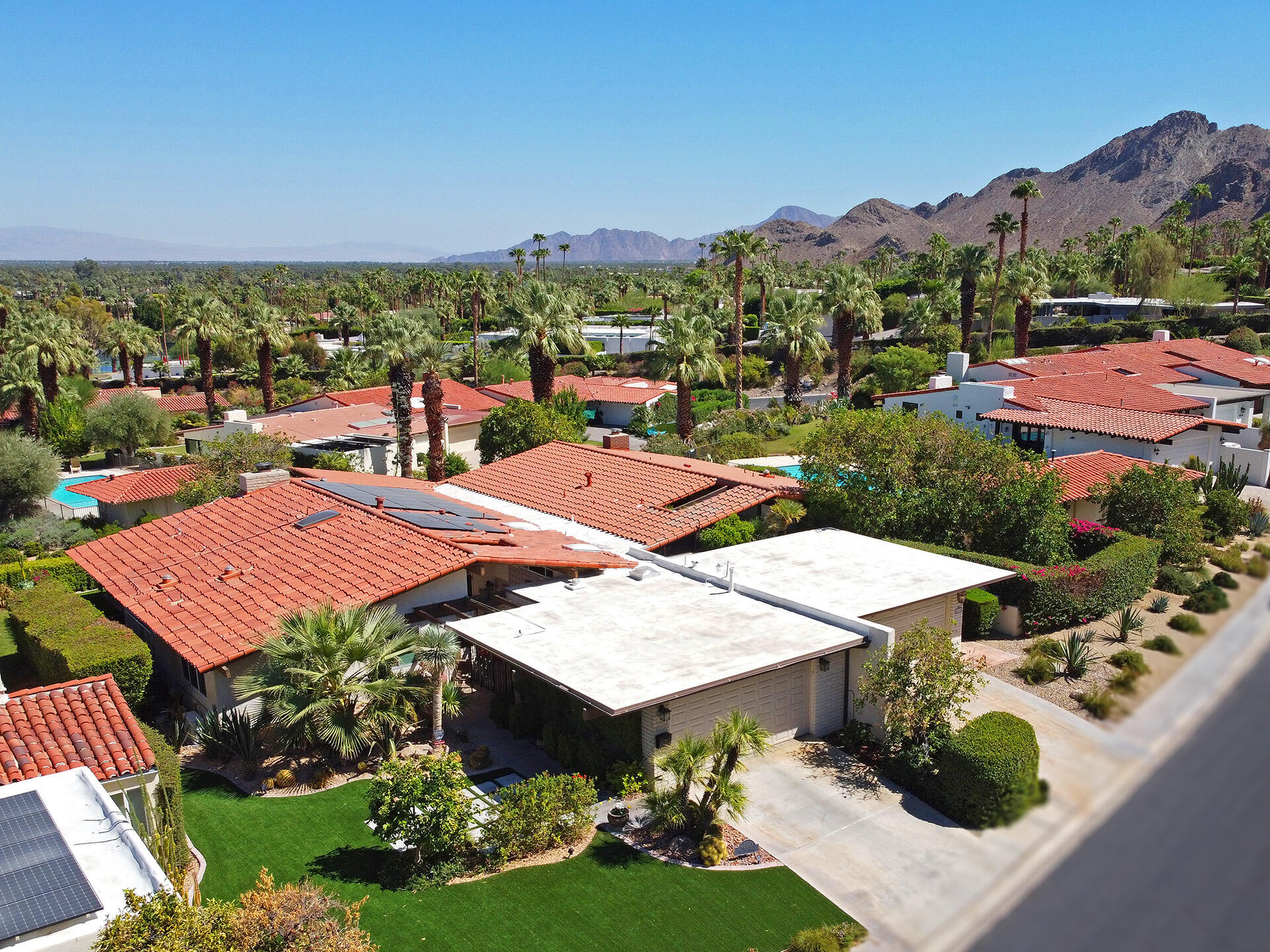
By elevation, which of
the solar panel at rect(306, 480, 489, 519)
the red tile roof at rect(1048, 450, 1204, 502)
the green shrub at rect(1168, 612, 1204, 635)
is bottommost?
the solar panel at rect(306, 480, 489, 519)

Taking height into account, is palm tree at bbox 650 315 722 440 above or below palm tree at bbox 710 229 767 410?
below

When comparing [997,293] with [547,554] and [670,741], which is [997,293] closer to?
[547,554]

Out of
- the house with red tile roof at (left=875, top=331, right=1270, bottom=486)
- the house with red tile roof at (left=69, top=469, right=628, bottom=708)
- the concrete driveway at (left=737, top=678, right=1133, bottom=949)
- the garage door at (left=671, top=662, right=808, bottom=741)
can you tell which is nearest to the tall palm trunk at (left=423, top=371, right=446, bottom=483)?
the house with red tile roof at (left=69, top=469, right=628, bottom=708)

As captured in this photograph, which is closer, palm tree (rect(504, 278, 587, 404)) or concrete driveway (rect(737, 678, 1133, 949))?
concrete driveway (rect(737, 678, 1133, 949))

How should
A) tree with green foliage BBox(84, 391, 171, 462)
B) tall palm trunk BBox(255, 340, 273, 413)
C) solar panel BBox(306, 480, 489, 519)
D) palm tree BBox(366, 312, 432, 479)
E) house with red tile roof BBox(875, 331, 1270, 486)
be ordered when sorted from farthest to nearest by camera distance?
tall palm trunk BBox(255, 340, 273, 413), tree with green foliage BBox(84, 391, 171, 462), palm tree BBox(366, 312, 432, 479), house with red tile roof BBox(875, 331, 1270, 486), solar panel BBox(306, 480, 489, 519)

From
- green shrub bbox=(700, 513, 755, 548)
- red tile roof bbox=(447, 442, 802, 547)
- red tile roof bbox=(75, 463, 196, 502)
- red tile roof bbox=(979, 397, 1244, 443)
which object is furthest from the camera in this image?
red tile roof bbox=(75, 463, 196, 502)

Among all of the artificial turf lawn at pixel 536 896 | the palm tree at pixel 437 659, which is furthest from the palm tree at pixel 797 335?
the artificial turf lawn at pixel 536 896

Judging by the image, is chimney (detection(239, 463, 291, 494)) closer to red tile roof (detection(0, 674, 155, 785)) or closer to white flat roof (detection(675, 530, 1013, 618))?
red tile roof (detection(0, 674, 155, 785))

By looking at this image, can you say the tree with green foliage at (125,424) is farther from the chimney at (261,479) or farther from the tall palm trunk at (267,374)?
the chimney at (261,479)
